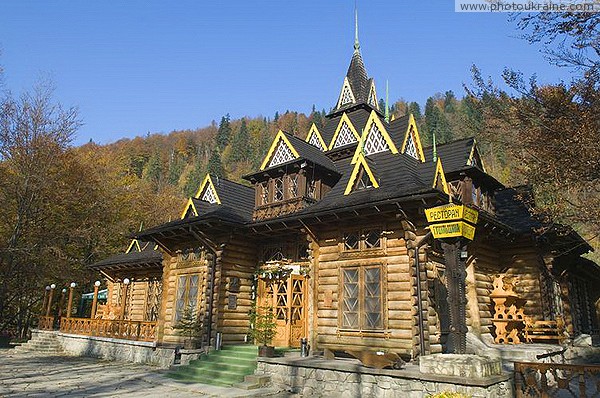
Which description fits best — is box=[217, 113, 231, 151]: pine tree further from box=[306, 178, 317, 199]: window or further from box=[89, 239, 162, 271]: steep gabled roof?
box=[306, 178, 317, 199]: window

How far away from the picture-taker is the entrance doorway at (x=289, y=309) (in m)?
15.2

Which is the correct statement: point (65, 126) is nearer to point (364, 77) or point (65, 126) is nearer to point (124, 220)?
point (124, 220)

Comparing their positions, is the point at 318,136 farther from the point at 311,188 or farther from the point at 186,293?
the point at 186,293

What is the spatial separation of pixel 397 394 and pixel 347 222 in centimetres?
572

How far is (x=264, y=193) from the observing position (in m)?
18.4

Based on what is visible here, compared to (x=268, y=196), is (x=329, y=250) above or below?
below

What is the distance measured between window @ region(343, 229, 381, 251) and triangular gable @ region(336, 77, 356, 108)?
10.9 m

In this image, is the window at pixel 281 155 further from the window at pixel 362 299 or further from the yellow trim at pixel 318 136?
the window at pixel 362 299

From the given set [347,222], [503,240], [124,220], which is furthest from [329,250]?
[124,220]

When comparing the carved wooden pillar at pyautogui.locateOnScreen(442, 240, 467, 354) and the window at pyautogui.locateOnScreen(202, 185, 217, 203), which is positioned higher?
the window at pyautogui.locateOnScreen(202, 185, 217, 203)

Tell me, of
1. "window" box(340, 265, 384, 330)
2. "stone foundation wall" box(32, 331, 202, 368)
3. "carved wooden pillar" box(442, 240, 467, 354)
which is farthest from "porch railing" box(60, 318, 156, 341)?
"carved wooden pillar" box(442, 240, 467, 354)

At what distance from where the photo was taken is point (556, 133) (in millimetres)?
11750

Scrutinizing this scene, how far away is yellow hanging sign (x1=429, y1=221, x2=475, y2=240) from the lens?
841 centimetres

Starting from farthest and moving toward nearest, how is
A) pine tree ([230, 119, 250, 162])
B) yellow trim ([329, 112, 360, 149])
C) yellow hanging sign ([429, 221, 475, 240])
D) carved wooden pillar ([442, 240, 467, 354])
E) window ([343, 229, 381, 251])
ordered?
pine tree ([230, 119, 250, 162])
yellow trim ([329, 112, 360, 149])
window ([343, 229, 381, 251])
carved wooden pillar ([442, 240, 467, 354])
yellow hanging sign ([429, 221, 475, 240])
